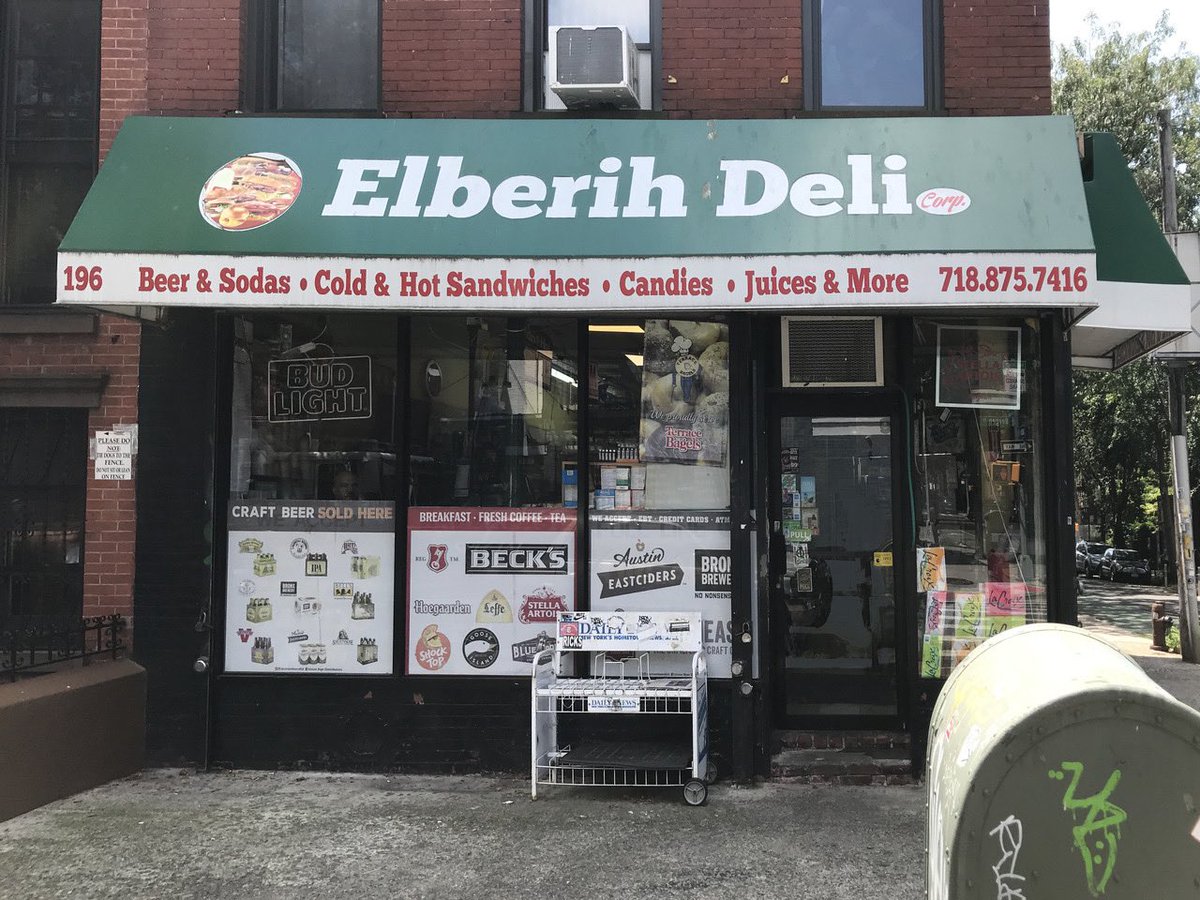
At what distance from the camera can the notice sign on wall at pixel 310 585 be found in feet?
22.6

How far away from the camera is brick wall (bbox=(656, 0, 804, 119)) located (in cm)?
690

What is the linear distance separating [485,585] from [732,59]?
4.07 meters

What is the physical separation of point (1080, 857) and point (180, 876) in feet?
14.0

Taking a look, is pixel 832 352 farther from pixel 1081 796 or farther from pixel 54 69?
pixel 54 69

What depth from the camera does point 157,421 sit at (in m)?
6.96

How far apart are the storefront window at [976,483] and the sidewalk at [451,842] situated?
1.31 m

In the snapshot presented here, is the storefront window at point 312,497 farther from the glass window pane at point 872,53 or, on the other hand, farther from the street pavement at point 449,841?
the glass window pane at point 872,53

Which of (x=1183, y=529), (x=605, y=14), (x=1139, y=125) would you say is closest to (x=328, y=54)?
(x=605, y=14)

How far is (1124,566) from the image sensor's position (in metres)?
30.0

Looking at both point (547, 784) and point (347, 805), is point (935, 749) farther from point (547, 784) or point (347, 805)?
point (347, 805)

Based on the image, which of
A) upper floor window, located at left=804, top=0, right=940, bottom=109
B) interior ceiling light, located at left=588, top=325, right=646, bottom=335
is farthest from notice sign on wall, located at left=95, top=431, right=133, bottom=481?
upper floor window, located at left=804, top=0, right=940, bottom=109

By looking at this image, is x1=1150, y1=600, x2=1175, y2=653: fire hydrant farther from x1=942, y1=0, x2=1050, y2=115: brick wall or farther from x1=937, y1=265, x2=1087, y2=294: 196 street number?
x1=937, y1=265, x2=1087, y2=294: 196 street number

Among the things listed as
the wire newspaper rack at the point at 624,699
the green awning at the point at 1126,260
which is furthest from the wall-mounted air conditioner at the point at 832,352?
the wire newspaper rack at the point at 624,699

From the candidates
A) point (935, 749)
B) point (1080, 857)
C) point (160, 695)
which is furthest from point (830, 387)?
point (160, 695)
